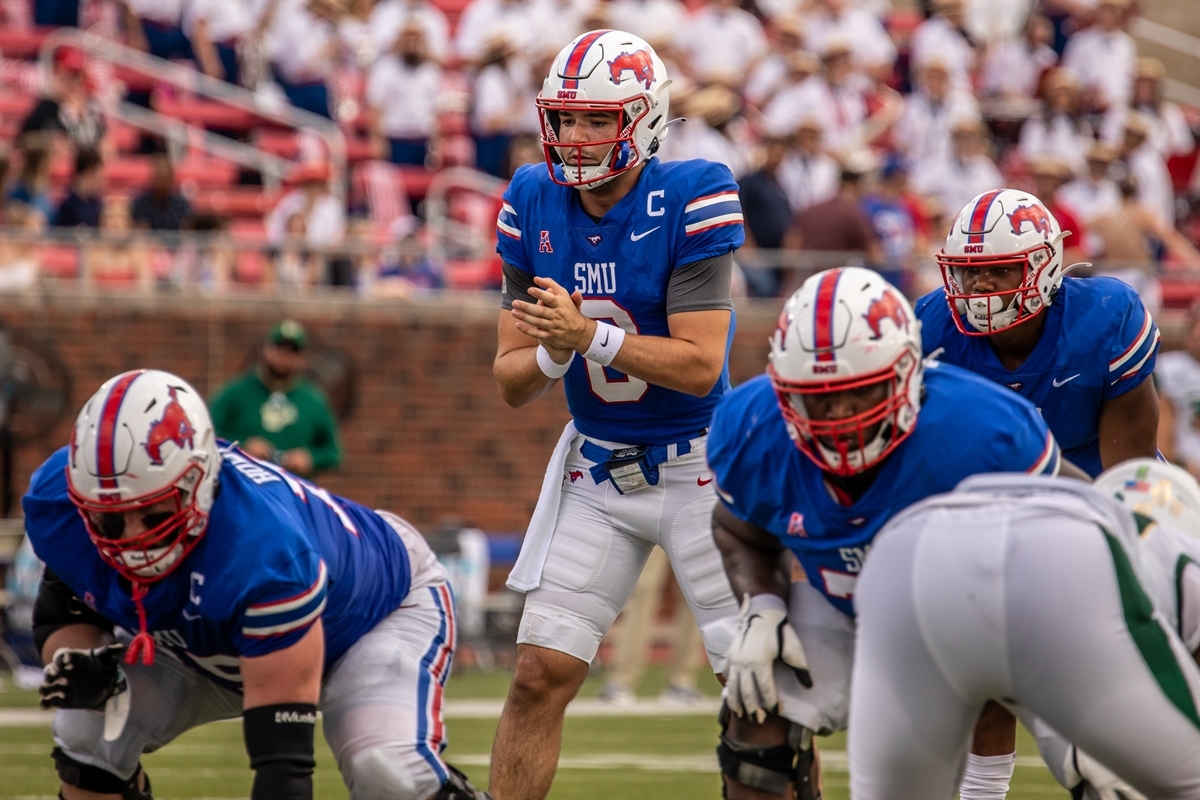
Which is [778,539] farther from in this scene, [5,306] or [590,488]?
[5,306]

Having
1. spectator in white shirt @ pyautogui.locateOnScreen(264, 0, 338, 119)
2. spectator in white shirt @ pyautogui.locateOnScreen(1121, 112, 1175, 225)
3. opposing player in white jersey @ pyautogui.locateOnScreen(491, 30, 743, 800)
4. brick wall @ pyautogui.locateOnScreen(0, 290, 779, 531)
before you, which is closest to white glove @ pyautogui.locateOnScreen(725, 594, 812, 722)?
opposing player in white jersey @ pyautogui.locateOnScreen(491, 30, 743, 800)

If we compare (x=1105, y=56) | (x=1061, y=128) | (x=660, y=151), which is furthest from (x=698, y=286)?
(x=1105, y=56)

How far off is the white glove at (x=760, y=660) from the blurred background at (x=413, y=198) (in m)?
5.51

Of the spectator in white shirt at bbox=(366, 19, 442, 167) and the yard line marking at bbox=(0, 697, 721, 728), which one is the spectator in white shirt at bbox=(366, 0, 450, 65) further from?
the yard line marking at bbox=(0, 697, 721, 728)

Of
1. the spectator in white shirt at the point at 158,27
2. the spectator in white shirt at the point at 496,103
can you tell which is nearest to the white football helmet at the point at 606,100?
the spectator in white shirt at the point at 496,103

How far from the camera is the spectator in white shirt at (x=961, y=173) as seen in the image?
13391mm

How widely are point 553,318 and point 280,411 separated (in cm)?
484

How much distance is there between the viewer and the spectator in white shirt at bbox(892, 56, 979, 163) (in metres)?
14.0

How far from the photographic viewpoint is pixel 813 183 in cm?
1271

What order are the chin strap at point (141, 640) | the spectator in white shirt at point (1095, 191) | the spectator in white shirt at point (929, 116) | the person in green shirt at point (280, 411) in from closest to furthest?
1. the chin strap at point (141, 640)
2. the person in green shirt at point (280, 411)
3. the spectator in white shirt at point (1095, 191)
4. the spectator in white shirt at point (929, 116)

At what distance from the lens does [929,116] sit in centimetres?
1409

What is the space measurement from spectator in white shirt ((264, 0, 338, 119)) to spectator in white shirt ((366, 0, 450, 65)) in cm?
36

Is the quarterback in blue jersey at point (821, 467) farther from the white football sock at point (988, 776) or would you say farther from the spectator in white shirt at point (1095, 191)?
the spectator in white shirt at point (1095, 191)

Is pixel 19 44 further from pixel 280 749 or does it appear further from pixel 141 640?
pixel 280 749
